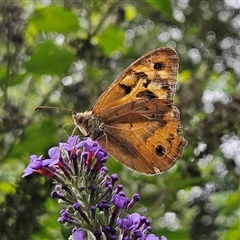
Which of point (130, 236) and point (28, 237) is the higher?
point (28, 237)

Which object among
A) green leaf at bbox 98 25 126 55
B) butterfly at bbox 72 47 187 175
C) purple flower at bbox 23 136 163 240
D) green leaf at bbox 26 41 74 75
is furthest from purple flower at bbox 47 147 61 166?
green leaf at bbox 98 25 126 55

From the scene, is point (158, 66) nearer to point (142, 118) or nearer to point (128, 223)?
point (142, 118)

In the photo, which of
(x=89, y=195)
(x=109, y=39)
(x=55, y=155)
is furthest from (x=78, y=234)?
(x=109, y=39)

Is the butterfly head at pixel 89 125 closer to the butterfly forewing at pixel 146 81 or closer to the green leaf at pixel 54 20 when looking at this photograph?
the butterfly forewing at pixel 146 81

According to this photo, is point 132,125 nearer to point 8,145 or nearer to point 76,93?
point 8,145

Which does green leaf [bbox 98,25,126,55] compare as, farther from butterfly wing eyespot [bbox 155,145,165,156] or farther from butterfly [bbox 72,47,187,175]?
butterfly wing eyespot [bbox 155,145,165,156]

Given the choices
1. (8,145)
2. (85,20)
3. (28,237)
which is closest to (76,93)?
(85,20)
